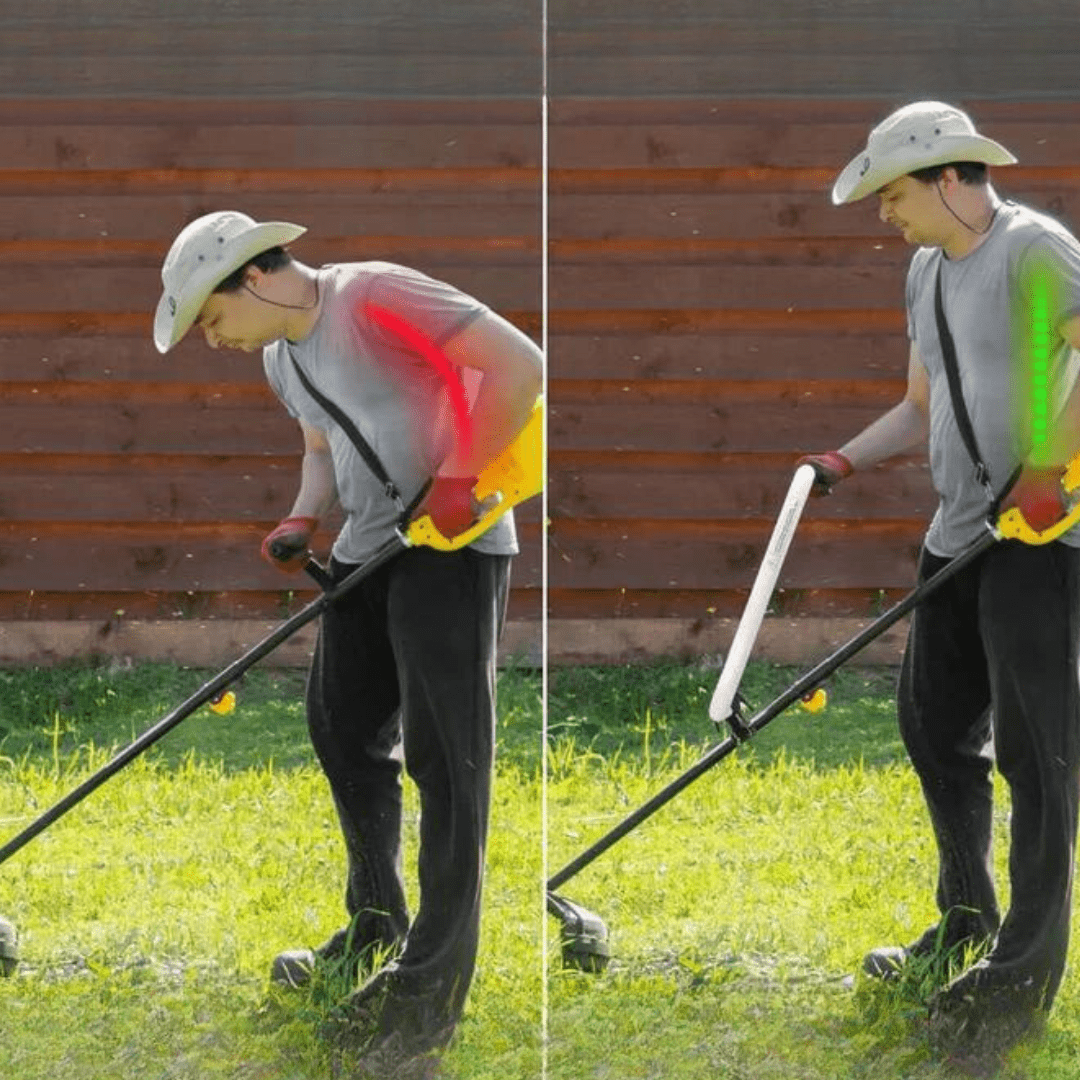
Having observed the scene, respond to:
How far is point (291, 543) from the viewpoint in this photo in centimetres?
236

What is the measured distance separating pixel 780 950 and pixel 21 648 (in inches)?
43.4

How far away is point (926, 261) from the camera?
2.29 meters

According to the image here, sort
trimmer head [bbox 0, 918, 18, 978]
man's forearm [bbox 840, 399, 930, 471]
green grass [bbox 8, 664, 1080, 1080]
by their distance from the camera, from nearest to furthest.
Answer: man's forearm [bbox 840, 399, 930, 471] → green grass [bbox 8, 664, 1080, 1080] → trimmer head [bbox 0, 918, 18, 978]

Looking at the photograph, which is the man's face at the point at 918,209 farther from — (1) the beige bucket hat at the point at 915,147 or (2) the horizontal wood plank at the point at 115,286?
(2) the horizontal wood plank at the point at 115,286

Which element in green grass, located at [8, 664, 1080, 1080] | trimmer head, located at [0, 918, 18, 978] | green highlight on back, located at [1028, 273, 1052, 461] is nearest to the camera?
green highlight on back, located at [1028, 273, 1052, 461]

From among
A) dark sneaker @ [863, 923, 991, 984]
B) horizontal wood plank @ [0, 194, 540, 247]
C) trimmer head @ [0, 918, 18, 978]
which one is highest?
horizontal wood plank @ [0, 194, 540, 247]

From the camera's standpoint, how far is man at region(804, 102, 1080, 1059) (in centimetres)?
224

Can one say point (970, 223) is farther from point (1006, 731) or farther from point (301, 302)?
point (301, 302)

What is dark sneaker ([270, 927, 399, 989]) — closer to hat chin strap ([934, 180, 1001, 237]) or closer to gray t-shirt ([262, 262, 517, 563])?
gray t-shirt ([262, 262, 517, 563])

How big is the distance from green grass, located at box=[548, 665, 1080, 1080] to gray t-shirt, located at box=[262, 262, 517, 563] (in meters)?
0.34

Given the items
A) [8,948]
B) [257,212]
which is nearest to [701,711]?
[257,212]

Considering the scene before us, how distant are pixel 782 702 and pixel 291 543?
663 mm

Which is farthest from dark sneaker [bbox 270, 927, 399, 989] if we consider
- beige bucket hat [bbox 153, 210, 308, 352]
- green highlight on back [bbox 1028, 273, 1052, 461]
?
green highlight on back [bbox 1028, 273, 1052, 461]

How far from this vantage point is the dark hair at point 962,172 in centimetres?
229
